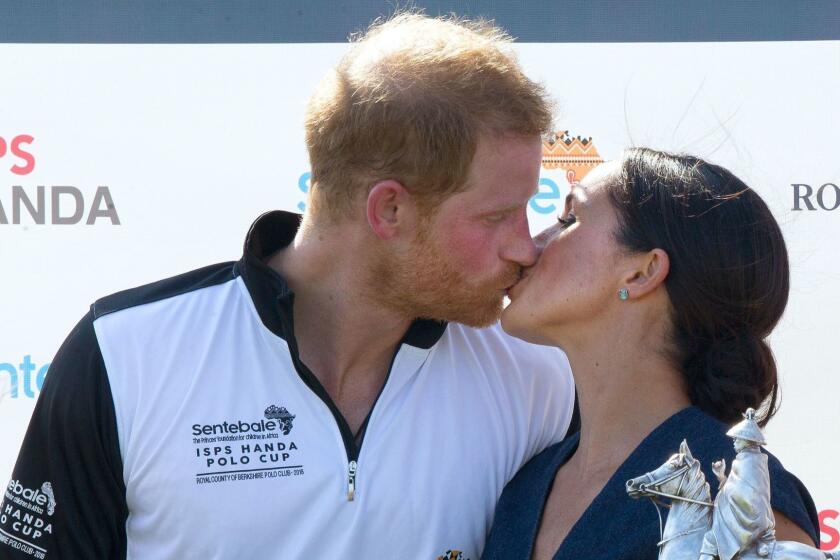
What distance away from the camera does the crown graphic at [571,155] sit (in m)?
2.80

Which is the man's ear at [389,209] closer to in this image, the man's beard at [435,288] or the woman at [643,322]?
the man's beard at [435,288]

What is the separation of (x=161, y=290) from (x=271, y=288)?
22cm

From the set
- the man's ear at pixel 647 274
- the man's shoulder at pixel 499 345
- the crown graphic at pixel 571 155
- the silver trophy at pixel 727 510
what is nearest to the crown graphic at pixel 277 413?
the man's shoulder at pixel 499 345

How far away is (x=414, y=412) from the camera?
206cm

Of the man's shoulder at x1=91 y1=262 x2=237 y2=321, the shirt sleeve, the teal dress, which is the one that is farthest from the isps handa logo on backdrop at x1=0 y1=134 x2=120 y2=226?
the teal dress

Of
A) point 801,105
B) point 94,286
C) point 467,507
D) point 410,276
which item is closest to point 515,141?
point 410,276

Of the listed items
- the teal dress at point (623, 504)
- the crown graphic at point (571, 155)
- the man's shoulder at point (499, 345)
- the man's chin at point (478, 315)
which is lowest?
the teal dress at point (623, 504)

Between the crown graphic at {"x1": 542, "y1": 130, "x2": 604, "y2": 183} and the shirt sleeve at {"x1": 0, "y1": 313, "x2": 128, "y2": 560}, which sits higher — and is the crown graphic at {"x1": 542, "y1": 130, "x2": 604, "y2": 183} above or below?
above

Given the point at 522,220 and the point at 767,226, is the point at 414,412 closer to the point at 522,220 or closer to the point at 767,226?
the point at 522,220

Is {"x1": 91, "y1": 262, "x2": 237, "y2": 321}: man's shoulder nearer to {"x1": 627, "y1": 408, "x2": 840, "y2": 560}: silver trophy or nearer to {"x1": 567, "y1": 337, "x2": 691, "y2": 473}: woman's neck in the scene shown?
{"x1": 567, "y1": 337, "x2": 691, "y2": 473}: woman's neck

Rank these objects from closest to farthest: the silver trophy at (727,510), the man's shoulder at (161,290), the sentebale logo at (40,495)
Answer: the silver trophy at (727,510), the sentebale logo at (40,495), the man's shoulder at (161,290)

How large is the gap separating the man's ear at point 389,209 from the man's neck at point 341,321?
0.05m

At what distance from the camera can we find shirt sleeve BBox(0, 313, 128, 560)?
1.96 meters

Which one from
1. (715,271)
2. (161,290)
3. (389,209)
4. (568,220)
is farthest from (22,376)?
(715,271)
